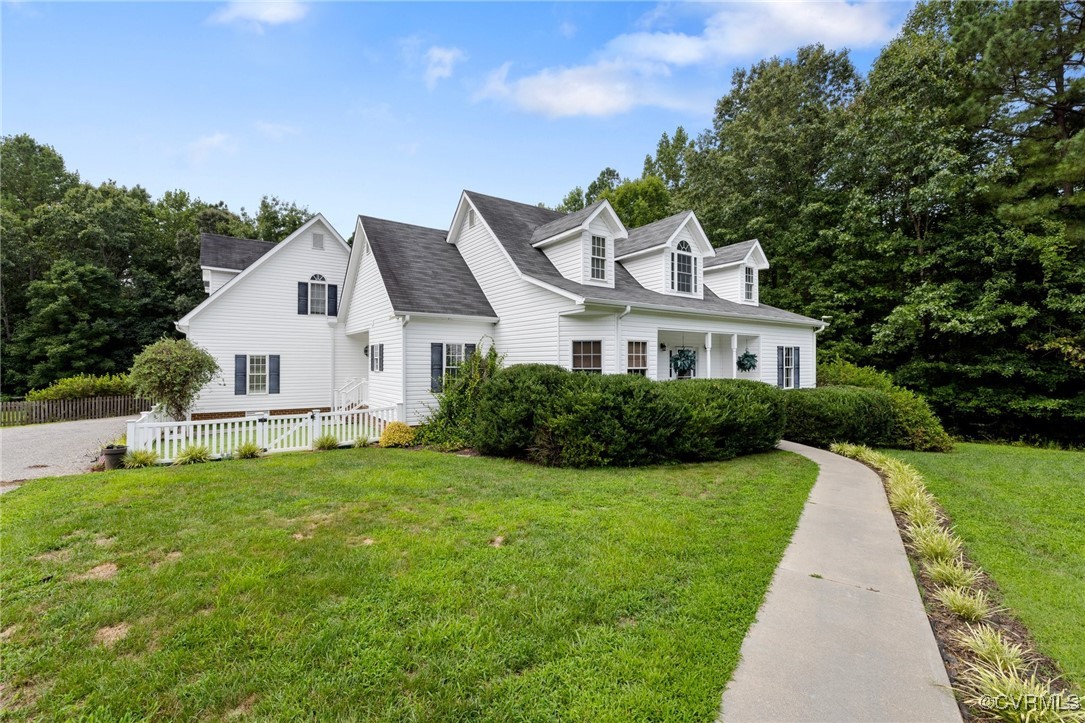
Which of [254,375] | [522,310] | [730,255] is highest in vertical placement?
[730,255]

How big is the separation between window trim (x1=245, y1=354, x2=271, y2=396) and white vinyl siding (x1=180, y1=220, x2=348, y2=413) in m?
0.24

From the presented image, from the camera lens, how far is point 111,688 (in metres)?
2.52

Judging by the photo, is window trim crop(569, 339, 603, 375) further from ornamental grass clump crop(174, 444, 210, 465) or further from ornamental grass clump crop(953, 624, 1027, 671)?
ornamental grass clump crop(953, 624, 1027, 671)

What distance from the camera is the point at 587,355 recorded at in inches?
472

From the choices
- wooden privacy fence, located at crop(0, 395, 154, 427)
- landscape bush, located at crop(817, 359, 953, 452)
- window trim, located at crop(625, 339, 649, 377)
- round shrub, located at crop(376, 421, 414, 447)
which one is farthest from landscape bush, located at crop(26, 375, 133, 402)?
landscape bush, located at crop(817, 359, 953, 452)

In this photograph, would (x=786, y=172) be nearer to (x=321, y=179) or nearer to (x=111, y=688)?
(x=321, y=179)

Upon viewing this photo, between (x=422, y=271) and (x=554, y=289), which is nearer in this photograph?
(x=554, y=289)

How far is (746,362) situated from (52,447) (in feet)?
67.6

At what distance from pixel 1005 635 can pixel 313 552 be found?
19.3ft

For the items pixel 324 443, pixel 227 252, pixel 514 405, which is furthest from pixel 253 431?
pixel 227 252

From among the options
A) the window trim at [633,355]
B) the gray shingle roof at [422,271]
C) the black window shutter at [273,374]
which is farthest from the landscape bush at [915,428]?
the black window shutter at [273,374]

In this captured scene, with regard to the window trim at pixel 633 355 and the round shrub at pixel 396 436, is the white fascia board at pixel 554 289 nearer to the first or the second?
the window trim at pixel 633 355

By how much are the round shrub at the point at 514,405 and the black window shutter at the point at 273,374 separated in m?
11.1

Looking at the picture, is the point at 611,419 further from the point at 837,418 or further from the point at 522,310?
the point at 837,418
